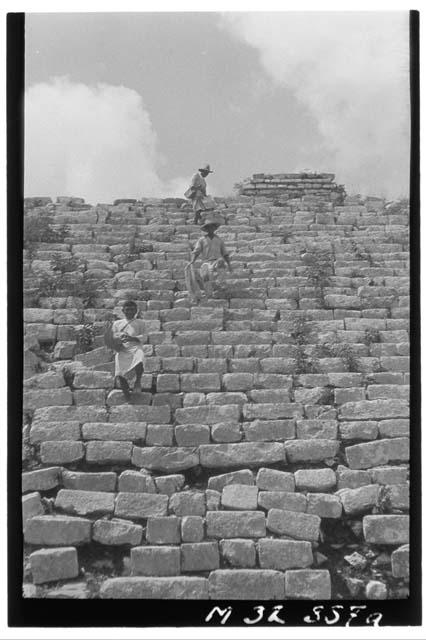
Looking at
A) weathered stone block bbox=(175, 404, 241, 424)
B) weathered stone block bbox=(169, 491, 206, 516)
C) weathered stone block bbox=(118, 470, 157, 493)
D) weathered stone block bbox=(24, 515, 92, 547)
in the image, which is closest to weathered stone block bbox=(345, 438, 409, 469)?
weathered stone block bbox=(175, 404, 241, 424)

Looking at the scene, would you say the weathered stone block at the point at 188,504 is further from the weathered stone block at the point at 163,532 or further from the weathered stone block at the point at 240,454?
the weathered stone block at the point at 240,454

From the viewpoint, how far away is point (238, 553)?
7105mm

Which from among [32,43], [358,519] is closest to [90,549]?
[358,519]

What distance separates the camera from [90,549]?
7.15 metres

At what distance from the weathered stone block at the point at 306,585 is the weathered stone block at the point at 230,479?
84cm

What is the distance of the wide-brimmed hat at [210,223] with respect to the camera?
26.5ft

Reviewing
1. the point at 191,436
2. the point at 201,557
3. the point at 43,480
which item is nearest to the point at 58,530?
the point at 43,480

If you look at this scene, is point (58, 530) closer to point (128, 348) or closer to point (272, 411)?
point (128, 348)

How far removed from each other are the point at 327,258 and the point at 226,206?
1.09 meters

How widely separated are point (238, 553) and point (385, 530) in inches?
49.8

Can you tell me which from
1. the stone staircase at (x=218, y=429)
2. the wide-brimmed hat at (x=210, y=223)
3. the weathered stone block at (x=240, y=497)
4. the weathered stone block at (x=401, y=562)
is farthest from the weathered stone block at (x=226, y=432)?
the wide-brimmed hat at (x=210, y=223)

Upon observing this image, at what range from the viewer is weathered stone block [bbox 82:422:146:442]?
24.1 ft

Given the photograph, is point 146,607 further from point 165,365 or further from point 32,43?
point 32,43

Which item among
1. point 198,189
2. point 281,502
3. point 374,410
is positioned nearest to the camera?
point 281,502
